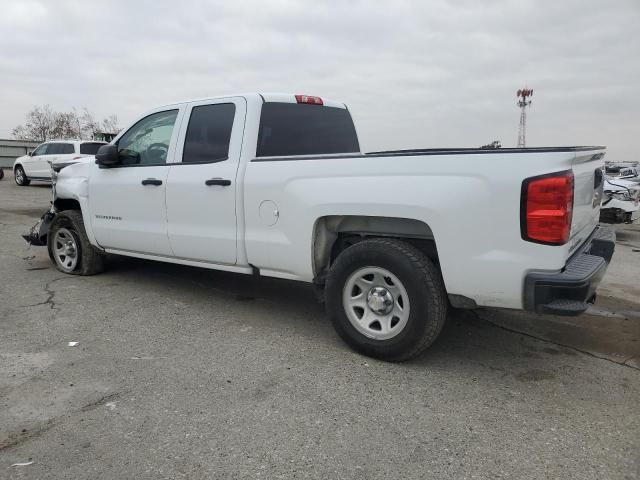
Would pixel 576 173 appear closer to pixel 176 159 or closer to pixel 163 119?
pixel 176 159

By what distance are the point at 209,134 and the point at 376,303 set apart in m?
2.22

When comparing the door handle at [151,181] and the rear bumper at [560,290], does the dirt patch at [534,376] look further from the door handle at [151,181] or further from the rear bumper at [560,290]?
the door handle at [151,181]

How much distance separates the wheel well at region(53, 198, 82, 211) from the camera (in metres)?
5.97

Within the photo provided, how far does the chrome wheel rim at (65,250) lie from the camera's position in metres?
5.98

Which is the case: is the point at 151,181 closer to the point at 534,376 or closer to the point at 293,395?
the point at 293,395

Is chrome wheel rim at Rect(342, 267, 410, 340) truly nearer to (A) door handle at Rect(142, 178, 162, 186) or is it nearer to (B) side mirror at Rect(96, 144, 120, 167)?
(A) door handle at Rect(142, 178, 162, 186)

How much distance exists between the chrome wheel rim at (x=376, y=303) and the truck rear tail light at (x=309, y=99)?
1986mm

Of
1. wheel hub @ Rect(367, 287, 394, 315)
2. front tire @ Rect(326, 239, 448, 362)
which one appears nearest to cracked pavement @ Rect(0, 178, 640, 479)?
front tire @ Rect(326, 239, 448, 362)

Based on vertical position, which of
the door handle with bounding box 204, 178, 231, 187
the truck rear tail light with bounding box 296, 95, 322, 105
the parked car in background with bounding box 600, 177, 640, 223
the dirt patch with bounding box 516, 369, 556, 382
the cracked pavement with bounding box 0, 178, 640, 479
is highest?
the truck rear tail light with bounding box 296, 95, 322, 105

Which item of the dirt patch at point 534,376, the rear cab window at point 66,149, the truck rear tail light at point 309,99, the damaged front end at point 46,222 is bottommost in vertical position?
the dirt patch at point 534,376

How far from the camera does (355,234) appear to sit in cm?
387

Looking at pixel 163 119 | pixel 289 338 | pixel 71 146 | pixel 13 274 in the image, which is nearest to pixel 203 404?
pixel 289 338

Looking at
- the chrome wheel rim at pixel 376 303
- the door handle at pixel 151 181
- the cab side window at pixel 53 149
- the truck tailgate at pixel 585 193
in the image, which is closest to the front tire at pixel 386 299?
the chrome wheel rim at pixel 376 303

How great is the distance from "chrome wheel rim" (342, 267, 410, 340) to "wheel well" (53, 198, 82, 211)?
4002 millimetres
